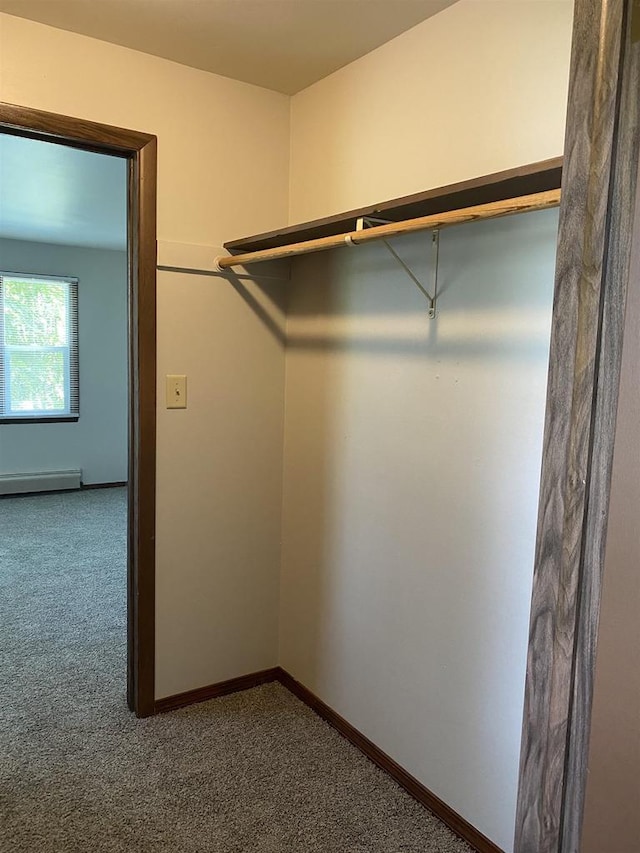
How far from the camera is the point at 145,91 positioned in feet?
6.83

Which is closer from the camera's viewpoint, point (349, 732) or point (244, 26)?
point (244, 26)

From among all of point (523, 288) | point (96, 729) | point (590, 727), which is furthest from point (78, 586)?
point (590, 727)

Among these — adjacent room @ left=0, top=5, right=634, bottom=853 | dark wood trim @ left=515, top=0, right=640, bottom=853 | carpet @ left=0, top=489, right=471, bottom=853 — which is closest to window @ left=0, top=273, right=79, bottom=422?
adjacent room @ left=0, top=5, right=634, bottom=853

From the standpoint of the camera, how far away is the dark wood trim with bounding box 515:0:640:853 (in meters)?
0.76

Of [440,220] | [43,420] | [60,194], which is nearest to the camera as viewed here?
[440,220]

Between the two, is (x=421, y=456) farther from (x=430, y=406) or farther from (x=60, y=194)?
(x=60, y=194)

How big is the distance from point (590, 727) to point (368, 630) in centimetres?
134

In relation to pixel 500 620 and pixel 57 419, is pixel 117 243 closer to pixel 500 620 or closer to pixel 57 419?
pixel 57 419

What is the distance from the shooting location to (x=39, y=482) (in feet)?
18.8

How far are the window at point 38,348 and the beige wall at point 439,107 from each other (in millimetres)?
4131

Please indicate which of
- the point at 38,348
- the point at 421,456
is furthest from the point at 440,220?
the point at 38,348

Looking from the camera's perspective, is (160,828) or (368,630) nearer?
(160,828)

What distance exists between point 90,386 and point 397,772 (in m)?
4.94

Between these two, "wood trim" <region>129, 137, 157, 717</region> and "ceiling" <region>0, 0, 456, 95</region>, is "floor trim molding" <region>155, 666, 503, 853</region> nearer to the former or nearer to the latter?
"wood trim" <region>129, 137, 157, 717</region>
